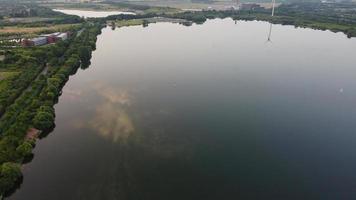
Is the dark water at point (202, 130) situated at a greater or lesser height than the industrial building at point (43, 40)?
lesser

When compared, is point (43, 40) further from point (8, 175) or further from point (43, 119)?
point (8, 175)

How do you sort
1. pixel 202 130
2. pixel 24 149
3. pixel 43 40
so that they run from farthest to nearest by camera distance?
pixel 43 40 → pixel 202 130 → pixel 24 149

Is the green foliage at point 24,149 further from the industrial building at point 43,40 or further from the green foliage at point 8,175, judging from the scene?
the industrial building at point 43,40

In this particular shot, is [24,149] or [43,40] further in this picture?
[43,40]

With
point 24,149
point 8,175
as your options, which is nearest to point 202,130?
point 24,149

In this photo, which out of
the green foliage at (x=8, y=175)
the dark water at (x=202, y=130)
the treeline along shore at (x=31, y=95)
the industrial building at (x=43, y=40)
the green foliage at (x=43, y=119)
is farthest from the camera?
the industrial building at (x=43, y=40)

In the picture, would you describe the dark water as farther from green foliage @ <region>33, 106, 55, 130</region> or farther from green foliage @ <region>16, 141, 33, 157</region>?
green foliage @ <region>33, 106, 55, 130</region>

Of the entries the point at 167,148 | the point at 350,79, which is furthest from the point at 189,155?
the point at 350,79

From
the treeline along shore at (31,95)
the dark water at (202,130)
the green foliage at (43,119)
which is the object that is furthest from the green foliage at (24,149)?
the green foliage at (43,119)
